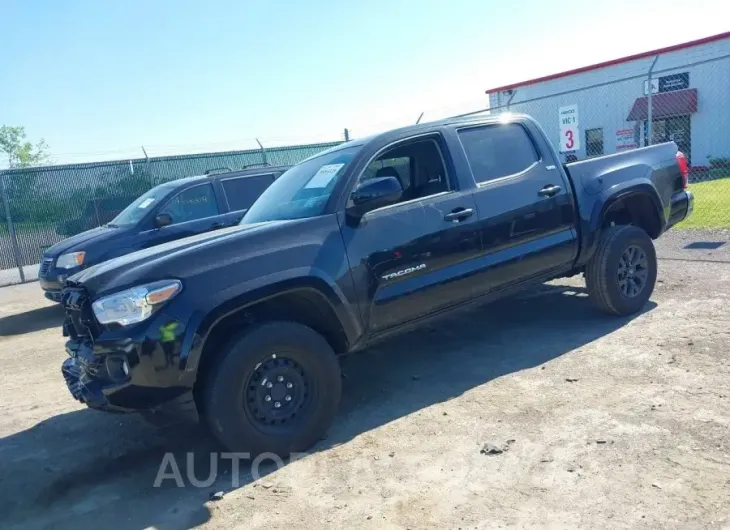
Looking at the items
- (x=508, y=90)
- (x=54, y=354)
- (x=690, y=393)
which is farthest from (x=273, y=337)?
(x=508, y=90)

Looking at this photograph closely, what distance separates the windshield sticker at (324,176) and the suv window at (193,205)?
4.39 meters

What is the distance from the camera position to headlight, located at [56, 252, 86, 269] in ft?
25.9

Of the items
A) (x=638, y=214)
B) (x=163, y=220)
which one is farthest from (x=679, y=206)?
(x=163, y=220)

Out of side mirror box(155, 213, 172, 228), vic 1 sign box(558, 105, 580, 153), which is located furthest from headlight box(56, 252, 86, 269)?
vic 1 sign box(558, 105, 580, 153)

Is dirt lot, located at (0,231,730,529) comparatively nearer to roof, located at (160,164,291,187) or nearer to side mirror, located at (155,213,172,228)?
side mirror, located at (155,213,172,228)

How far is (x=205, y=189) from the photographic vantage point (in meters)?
8.81

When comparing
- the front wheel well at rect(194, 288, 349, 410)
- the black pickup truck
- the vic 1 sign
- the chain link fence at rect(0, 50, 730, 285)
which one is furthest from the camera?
the chain link fence at rect(0, 50, 730, 285)

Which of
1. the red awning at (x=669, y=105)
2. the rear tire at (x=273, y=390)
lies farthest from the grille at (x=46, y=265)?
the red awning at (x=669, y=105)

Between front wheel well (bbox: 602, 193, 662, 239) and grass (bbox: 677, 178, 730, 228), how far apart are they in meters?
4.09

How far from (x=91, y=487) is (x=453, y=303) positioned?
268 centimetres

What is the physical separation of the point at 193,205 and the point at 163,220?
0.71 m

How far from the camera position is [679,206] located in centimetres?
615

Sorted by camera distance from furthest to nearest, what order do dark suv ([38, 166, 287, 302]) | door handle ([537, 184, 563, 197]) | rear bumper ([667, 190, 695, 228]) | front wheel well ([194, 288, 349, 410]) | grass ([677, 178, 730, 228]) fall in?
grass ([677, 178, 730, 228]) → dark suv ([38, 166, 287, 302]) → rear bumper ([667, 190, 695, 228]) → door handle ([537, 184, 563, 197]) → front wheel well ([194, 288, 349, 410])

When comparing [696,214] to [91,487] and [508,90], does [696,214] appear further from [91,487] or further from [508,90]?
[508,90]
